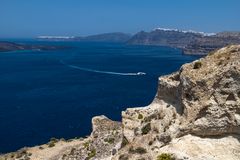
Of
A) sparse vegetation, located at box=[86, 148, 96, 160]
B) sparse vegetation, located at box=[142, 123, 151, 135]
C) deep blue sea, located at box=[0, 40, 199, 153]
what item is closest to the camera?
sparse vegetation, located at box=[142, 123, 151, 135]

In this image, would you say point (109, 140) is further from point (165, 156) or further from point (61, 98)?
point (61, 98)

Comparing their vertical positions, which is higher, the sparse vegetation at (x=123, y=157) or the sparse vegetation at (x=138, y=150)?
the sparse vegetation at (x=138, y=150)

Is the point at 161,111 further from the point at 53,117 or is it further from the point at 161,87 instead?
the point at 53,117

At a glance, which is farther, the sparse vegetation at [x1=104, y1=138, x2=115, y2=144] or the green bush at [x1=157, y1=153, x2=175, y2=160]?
the sparse vegetation at [x1=104, y1=138, x2=115, y2=144]

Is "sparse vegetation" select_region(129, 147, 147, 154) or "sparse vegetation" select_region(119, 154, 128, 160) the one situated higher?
"sparse vegetation" select_region(129, 147, 147, 154)

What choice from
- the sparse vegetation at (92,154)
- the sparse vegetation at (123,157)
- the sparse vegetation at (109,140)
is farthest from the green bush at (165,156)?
the sparse vegetation at (109,140)

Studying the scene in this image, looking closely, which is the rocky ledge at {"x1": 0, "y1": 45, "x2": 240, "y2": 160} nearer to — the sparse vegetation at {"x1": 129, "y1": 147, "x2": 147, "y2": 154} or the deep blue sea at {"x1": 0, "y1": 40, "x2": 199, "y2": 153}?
the sparse vegetation at {"x1": 129, "y1": 147, "x2": 147, "y2": 154}

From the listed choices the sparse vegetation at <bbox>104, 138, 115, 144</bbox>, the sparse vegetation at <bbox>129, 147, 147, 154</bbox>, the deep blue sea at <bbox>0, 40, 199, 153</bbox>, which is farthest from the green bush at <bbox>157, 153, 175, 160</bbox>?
the deep blue sea at <bbox>0, 40, 199, 153</bbox>

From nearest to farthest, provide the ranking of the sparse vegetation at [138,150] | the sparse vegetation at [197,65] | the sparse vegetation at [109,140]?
the sparse vegetation at [197,65] < the sparse vegetation at [138,150] < the sparse vegetation at [109,140]

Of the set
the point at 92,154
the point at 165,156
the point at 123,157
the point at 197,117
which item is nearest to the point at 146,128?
the point at 123,157

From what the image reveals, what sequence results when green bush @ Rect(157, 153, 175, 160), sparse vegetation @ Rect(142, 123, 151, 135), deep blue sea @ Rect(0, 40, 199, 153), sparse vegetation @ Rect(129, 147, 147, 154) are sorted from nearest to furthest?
green bush @ Rect(157, 153, 175, 160) < sparse vegetation @ Rect(129, 147, 147, 154) < sparse vegetation @ Rect(142, 123, 151, 135) < deep blue sea @ Rect(0, 40, 199, 153)

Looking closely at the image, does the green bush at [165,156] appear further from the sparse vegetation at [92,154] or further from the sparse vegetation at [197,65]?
the sparse vegetation at [92,154]

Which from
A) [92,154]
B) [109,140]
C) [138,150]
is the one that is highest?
[138,150]

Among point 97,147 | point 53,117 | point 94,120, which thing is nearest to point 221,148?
point 97,147
